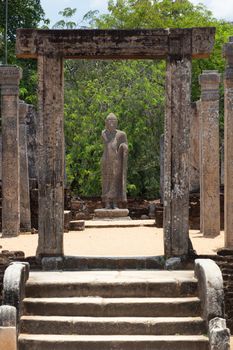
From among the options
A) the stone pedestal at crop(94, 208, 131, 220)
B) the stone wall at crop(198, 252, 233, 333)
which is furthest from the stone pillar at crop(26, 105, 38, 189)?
the stone wall at crop(198, 252, 233, 333)

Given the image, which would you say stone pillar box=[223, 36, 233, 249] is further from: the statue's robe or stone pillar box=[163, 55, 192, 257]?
the statue's robe

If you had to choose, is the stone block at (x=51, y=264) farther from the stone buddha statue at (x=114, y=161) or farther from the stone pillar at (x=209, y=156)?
the stone buddha statue at (x=114, y=161)

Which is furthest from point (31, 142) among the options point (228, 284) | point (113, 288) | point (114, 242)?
point (113, 288)

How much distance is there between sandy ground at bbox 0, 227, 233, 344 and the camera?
1261 cm

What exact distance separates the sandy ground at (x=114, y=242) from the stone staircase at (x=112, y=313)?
10.7 ft

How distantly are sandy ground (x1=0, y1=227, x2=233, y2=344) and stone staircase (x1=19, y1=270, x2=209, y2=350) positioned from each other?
3.19m

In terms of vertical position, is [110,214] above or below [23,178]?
below

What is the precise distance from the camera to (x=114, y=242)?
48.9ft

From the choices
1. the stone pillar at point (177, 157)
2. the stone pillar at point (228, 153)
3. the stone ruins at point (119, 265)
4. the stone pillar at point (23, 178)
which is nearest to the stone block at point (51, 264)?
the stone ruins at point (119, 265)

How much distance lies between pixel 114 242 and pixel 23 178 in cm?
406

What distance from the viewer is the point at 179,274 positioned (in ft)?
29.7

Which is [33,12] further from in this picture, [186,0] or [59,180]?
[59,180]

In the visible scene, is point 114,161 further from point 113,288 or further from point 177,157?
point 113,288

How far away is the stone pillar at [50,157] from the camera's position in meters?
9.93
